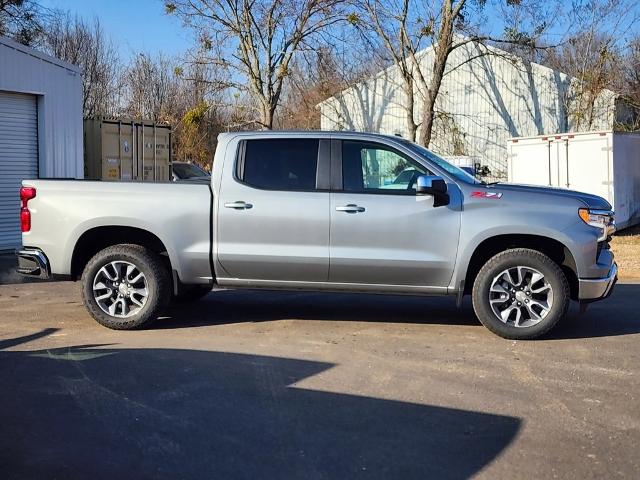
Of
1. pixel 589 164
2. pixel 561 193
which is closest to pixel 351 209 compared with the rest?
pixel 561 193

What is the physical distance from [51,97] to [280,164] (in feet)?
28.6

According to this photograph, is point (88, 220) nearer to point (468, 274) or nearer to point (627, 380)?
point (468, 274)

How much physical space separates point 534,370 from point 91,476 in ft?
11.9

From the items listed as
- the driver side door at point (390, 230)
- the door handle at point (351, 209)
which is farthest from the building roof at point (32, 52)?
the door handle at point (351, 209)

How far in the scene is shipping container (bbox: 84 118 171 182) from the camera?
18.3 m

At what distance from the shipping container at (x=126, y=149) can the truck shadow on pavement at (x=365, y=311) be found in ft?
31.3

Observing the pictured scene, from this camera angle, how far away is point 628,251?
14.1 m

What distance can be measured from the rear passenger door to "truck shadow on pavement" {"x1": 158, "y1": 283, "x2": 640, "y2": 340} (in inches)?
39.1

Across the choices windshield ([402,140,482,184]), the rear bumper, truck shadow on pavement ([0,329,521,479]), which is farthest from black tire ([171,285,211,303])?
windshield ([402,140,482,184])

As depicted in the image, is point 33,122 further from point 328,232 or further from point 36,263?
point 328,232

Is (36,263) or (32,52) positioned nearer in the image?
(36,263)

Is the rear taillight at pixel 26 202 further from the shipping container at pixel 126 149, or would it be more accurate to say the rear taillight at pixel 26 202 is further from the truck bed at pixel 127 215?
the shipping container at pixel 126 149

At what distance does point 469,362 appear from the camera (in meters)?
6.15

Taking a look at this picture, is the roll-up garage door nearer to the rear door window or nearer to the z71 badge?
the rear door window
